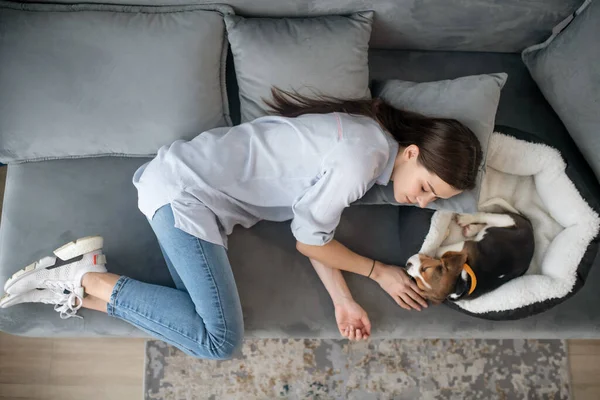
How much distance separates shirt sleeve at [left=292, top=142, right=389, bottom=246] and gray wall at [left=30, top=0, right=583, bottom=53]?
0.51m

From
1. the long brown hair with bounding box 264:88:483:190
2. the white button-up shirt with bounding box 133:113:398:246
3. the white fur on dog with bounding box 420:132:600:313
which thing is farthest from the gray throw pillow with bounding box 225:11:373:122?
the white fur on dog with bounding box 420:132:600:313

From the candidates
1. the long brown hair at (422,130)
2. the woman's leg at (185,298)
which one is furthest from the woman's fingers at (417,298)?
the woman's leg at (185,298)

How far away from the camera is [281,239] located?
146cm

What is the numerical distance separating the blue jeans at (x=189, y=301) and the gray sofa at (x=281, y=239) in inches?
3.1

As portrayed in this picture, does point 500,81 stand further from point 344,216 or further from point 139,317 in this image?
point 139,317

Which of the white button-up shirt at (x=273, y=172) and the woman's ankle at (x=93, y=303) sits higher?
the white button-up shirt at (x=273, y=172)

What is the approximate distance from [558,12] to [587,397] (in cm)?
139

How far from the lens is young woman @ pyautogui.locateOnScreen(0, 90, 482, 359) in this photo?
120cm

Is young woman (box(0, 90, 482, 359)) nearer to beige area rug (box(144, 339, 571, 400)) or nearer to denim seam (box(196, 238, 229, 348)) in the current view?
denim seam (box(196, 238, 229, 348))

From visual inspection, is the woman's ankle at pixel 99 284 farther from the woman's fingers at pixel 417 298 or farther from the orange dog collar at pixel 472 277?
the orange dog collar at pixel 472 277

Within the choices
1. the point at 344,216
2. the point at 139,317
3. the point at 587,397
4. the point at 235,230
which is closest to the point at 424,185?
the point at 344,216

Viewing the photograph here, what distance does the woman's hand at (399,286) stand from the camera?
1.41 metres

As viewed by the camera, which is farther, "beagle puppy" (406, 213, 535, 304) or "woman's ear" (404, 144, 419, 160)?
→ "beagle puppy" (406, 213, 535, 304)

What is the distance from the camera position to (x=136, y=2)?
139 centimetres
